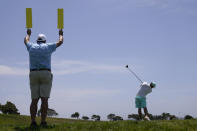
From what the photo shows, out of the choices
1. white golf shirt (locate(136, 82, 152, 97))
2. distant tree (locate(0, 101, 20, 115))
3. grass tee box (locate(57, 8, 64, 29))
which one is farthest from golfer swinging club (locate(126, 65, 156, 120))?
distant tree (locate(0, 101, 20, 115))

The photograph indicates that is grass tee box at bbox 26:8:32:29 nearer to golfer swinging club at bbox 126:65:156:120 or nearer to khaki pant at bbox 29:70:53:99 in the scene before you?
khaki pant at bbox 29:70:53:99

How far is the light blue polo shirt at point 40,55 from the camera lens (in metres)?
10.2

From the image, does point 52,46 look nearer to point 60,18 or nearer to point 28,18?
point 60,18

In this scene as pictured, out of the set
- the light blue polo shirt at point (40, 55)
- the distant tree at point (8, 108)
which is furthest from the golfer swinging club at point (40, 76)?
the distant tree at point (8, 108)

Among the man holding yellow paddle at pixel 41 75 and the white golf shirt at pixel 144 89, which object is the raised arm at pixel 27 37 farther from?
the white golf shirt at pixel 144 89

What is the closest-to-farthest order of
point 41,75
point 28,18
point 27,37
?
1. point 41,75
2. point 27,37
3. point 28,18

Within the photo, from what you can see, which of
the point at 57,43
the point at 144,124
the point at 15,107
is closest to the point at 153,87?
the point at 144,124

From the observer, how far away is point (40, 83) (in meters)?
10.3

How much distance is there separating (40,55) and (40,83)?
0.86m

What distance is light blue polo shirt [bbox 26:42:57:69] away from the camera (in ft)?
33.4

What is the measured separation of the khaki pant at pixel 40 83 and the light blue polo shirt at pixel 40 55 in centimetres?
22

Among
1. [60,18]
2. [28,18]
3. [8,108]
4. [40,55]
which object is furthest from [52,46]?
[8,108]

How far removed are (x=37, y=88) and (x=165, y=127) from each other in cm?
400

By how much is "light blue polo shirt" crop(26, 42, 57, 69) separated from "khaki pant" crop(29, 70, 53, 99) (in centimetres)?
22
